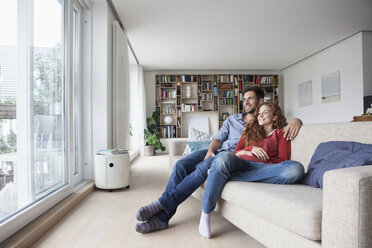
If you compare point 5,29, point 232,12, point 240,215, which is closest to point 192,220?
point 240,215

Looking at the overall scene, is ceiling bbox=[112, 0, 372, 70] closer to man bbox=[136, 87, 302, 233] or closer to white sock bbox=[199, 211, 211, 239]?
man bbox=[136, 87, 302, 233]

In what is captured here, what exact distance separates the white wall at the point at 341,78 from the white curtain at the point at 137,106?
429 centimetres

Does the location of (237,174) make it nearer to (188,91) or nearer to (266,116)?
(266,116)

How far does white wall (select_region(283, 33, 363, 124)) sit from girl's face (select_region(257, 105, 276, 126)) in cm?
392

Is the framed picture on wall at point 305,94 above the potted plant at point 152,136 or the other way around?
above

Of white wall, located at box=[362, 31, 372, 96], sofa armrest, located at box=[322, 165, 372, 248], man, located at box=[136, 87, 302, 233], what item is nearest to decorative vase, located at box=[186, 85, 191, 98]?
white wall, located at box=[362, 31, 372, 96]

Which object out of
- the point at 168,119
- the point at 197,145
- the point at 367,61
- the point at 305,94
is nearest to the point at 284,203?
the point at 197,145

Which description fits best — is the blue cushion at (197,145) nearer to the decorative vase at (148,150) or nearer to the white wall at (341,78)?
the white wall at (341,78)

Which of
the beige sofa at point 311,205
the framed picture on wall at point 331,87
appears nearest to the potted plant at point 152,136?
the framed picture on wall at point 331,87

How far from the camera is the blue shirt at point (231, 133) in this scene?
2.32 m

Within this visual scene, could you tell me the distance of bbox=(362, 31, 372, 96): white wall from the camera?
4758 mm

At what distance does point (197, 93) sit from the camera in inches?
304

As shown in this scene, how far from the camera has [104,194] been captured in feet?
9.12

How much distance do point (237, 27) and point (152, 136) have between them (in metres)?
3.63
